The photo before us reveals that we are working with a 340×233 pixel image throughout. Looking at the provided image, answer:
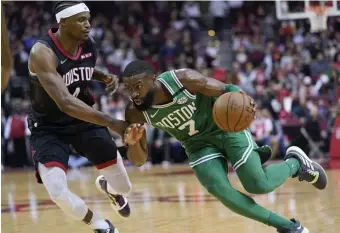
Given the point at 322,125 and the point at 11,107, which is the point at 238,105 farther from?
the point at 11,107

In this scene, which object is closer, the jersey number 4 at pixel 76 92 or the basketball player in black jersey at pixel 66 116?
the basketball player in black jersey at pixel 66 116

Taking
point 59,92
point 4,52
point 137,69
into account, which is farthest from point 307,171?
point 4,52

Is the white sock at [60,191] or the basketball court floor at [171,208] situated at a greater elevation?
the white sock at [60,191]

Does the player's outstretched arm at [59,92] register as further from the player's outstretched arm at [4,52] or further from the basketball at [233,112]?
the player's outstretched arm at [4,52]

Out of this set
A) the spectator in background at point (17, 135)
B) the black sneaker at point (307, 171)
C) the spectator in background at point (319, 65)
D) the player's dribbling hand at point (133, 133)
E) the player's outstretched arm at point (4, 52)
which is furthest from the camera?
the spectator in background at point (319, 65)

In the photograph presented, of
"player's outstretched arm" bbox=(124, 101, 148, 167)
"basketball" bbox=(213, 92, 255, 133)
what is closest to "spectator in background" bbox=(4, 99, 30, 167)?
"player's outstretched arm" bbox=(124, 101, 148, 167)

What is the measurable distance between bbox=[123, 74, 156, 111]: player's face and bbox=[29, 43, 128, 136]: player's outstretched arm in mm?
259

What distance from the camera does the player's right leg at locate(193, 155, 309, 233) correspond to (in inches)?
224

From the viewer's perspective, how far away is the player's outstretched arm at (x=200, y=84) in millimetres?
5891

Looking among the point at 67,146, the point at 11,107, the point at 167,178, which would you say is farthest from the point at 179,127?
the point at 11,107

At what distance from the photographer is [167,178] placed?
13.3 metres

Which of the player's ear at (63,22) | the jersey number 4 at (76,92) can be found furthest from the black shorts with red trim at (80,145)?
the player's ear at (63,22)

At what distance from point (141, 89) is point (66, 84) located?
0.91 meters

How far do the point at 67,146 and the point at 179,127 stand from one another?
109 centimetres
